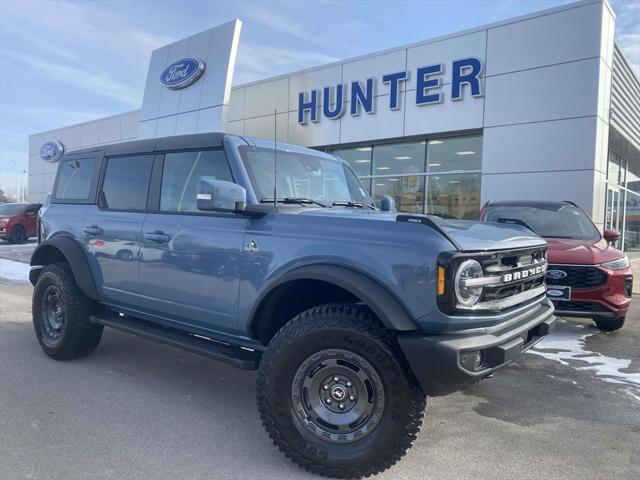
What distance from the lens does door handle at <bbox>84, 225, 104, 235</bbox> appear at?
449cm

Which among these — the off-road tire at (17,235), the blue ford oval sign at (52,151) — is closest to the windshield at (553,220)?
the off-road tire at (17,235)

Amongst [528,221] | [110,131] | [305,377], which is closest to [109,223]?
[305,377]

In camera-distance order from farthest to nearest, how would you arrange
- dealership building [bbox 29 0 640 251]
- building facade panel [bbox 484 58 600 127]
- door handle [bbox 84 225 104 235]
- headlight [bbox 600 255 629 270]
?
dealership building [bbox 29 0 640 251] < building facade panel [bbox 484 58 600 127] < headlight [bbox 600 255 629 270] < door handle [bbox 84 225 104 235]

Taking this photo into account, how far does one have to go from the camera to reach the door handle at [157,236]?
385cm

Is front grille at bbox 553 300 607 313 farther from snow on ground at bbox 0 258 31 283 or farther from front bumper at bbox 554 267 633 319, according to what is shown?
snow on ground at bbox 0 258 31 283

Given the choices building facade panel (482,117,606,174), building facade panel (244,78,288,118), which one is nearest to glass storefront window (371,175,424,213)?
building facade panel (482,117,606,174)

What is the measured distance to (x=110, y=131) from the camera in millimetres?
24750

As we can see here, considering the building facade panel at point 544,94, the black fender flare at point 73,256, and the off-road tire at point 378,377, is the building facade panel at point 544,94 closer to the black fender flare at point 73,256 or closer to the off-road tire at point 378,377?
the off-road tire at point 378,377

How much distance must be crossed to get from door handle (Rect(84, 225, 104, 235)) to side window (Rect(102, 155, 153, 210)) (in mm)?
221

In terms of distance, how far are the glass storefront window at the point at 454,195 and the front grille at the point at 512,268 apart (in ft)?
30.9

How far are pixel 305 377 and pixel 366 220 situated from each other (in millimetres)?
990

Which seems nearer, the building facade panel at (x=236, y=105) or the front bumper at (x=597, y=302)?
the front bumper at (x=597, y=302)

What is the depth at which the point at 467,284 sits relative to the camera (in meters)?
Answer: 2.65

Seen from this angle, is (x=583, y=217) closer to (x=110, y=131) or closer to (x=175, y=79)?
(x=175, y=79)
